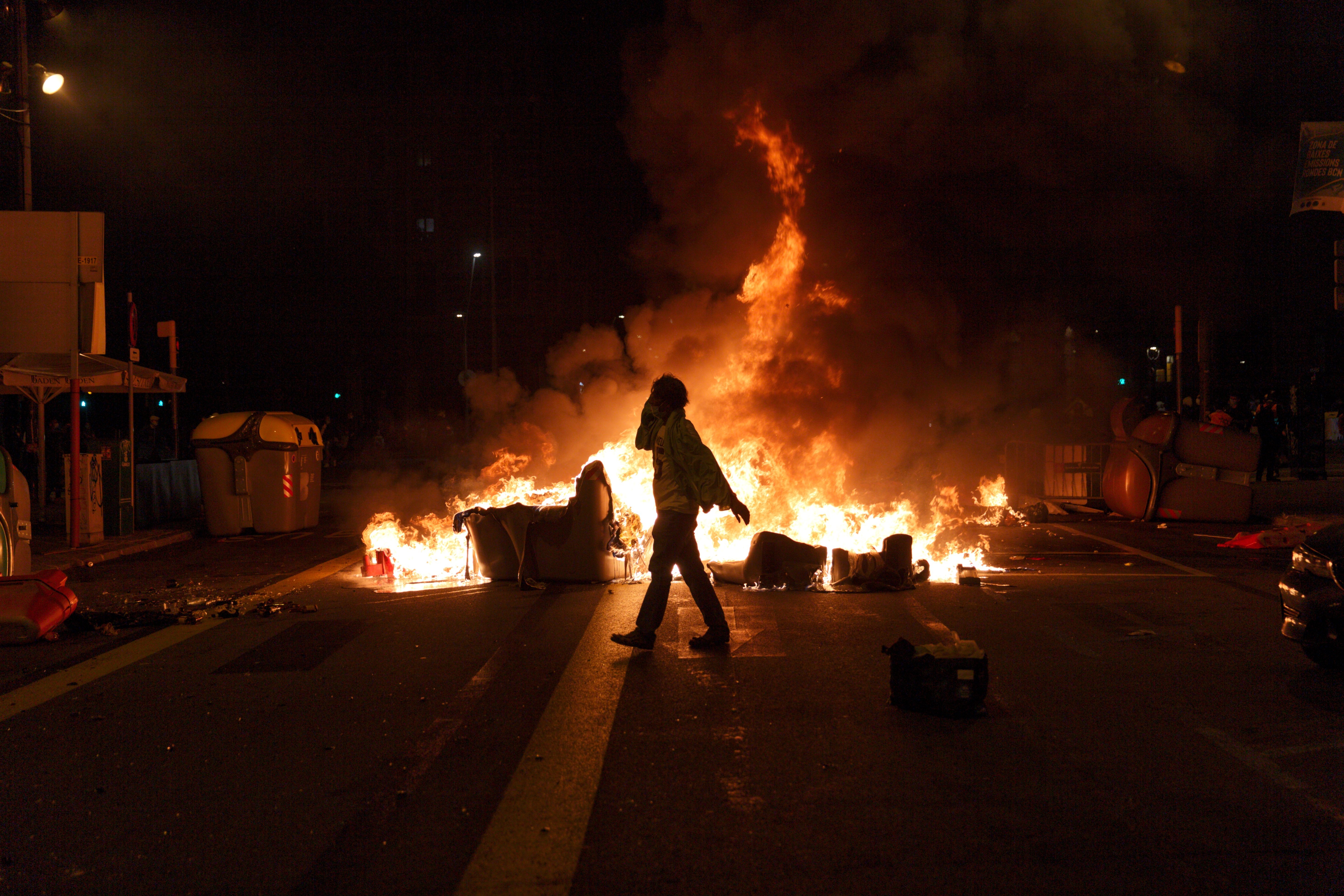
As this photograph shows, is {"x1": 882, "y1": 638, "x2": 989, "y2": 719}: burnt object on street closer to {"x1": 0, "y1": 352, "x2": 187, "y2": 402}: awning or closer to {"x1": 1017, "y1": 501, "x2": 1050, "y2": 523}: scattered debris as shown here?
{"x1": 1017, "y1": 501, "x2": 1050, "y2": 523}: scattered debris

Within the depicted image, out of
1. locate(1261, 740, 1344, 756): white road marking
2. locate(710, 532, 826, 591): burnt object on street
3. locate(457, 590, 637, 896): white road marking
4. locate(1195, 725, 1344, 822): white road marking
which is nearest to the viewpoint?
locate(457, 590, 637, 896): white road marking

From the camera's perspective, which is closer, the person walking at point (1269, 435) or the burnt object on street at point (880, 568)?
the burnt object on street at point (880, 568)

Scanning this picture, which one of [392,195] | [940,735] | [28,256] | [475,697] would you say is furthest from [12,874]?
[392,195]

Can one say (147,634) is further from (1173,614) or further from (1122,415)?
(1122,415)

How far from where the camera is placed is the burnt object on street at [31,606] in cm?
716

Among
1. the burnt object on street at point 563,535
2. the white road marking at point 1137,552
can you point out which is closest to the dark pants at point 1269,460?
the white road marking at point 1137,552

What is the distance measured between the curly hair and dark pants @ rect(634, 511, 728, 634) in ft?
2.55

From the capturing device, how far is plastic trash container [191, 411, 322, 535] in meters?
14.4

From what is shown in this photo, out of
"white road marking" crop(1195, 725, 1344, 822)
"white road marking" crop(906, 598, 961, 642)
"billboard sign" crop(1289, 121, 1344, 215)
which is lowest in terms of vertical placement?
"white road marking" crop(1195, 725, 1344, 822)

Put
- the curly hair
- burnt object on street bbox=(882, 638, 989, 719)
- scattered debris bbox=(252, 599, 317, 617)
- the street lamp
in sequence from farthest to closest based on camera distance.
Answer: the street lamp
scattered debris bbox=(252, 599, 317, 617)
the curly hair
burnt object on street bbox=(882, 638, 989, 719)

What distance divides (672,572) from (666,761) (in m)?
2.37

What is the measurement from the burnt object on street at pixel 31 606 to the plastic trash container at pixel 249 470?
7019 mm

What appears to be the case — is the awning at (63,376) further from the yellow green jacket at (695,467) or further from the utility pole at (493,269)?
the yellow green jacket at (695,467)

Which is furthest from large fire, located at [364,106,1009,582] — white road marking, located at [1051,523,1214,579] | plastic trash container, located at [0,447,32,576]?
plastic trash container, located at [0,447,32,576]
